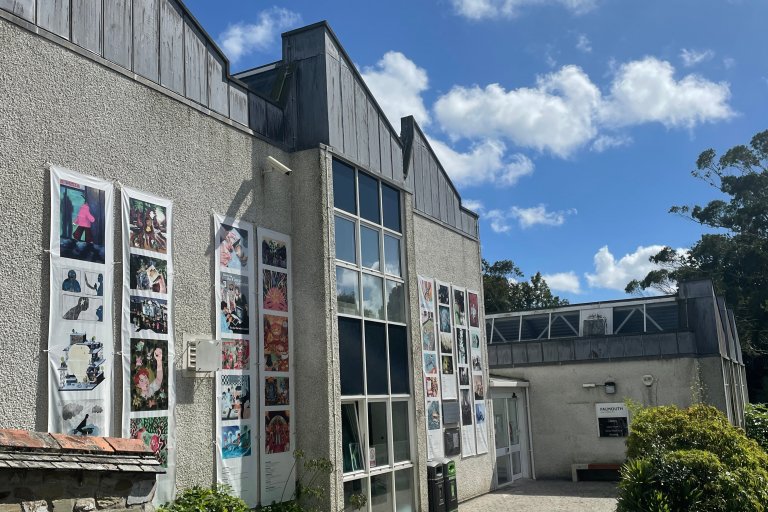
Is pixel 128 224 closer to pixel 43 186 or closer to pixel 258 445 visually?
pixel 43 186

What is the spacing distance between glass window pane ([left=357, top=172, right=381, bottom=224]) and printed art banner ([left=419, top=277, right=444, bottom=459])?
2.96 metres

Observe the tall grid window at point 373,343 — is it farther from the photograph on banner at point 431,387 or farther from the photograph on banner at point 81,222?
the photograph on banner at point 81,222

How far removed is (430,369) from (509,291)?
112 ft

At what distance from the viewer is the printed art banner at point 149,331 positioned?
8219mm

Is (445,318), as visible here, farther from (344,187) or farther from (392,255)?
(344,187)

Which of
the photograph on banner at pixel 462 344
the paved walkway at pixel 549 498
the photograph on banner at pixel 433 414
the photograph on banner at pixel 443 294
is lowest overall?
the paved walkway at pixel 549 498

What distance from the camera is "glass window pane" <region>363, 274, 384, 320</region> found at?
40.3 ft

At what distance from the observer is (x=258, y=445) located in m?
10.0

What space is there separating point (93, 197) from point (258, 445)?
4098mm

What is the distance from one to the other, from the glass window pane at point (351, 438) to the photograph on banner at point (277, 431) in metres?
0.97

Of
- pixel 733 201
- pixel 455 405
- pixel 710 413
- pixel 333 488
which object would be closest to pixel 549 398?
pixel 455 405

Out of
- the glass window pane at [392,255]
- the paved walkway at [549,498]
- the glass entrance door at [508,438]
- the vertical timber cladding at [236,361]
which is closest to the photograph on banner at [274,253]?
the vertical timber cladding at [236,361]

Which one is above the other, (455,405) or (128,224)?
(128,224)

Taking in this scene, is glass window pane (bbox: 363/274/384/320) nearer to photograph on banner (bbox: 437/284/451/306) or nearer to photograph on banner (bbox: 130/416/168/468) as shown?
photograph on banner (bbox: 437/284/451/306)
